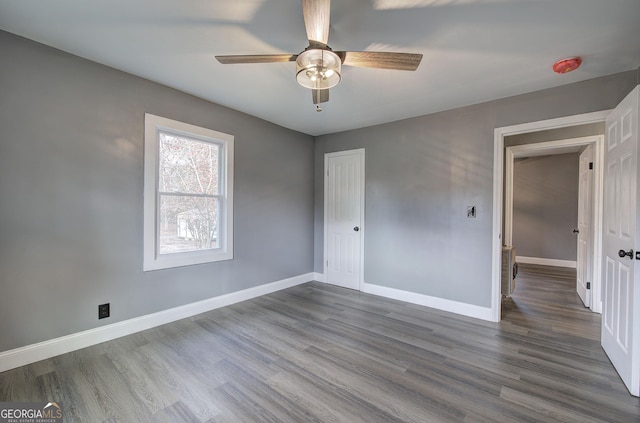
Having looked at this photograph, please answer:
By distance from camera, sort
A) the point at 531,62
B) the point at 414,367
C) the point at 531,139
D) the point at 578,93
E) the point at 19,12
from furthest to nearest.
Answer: the point at 531,139 → the point at 578,93 → the point at 531,62 → the point at 414,367 → the point at 19,12

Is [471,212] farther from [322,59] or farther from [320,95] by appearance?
[322,59]

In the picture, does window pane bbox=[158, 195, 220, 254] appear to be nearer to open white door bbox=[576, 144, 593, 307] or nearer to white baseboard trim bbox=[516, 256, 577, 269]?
open white door bbox=[576, 144, 593, 307]

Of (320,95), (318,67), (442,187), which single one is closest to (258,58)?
(318,67)

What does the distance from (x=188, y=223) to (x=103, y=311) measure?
1123 mm

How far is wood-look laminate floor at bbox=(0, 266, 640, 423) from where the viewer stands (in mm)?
1669

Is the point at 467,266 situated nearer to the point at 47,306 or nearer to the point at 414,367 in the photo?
the point at 414,367

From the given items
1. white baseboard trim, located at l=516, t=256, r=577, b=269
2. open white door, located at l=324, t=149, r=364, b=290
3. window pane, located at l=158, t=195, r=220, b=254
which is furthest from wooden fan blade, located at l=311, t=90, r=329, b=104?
white baseboard trim, located at l=516, t=256, r=577, b=269

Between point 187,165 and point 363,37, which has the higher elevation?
point 363,37

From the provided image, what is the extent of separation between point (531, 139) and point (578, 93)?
142cm

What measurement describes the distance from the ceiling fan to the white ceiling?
307mm

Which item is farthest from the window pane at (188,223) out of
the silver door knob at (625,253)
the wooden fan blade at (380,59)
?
the silver door knob at (625,253)

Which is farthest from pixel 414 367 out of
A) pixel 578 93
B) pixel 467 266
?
pixel 578 93

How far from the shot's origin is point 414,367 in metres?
2.14

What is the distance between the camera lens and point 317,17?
1.45 meters
